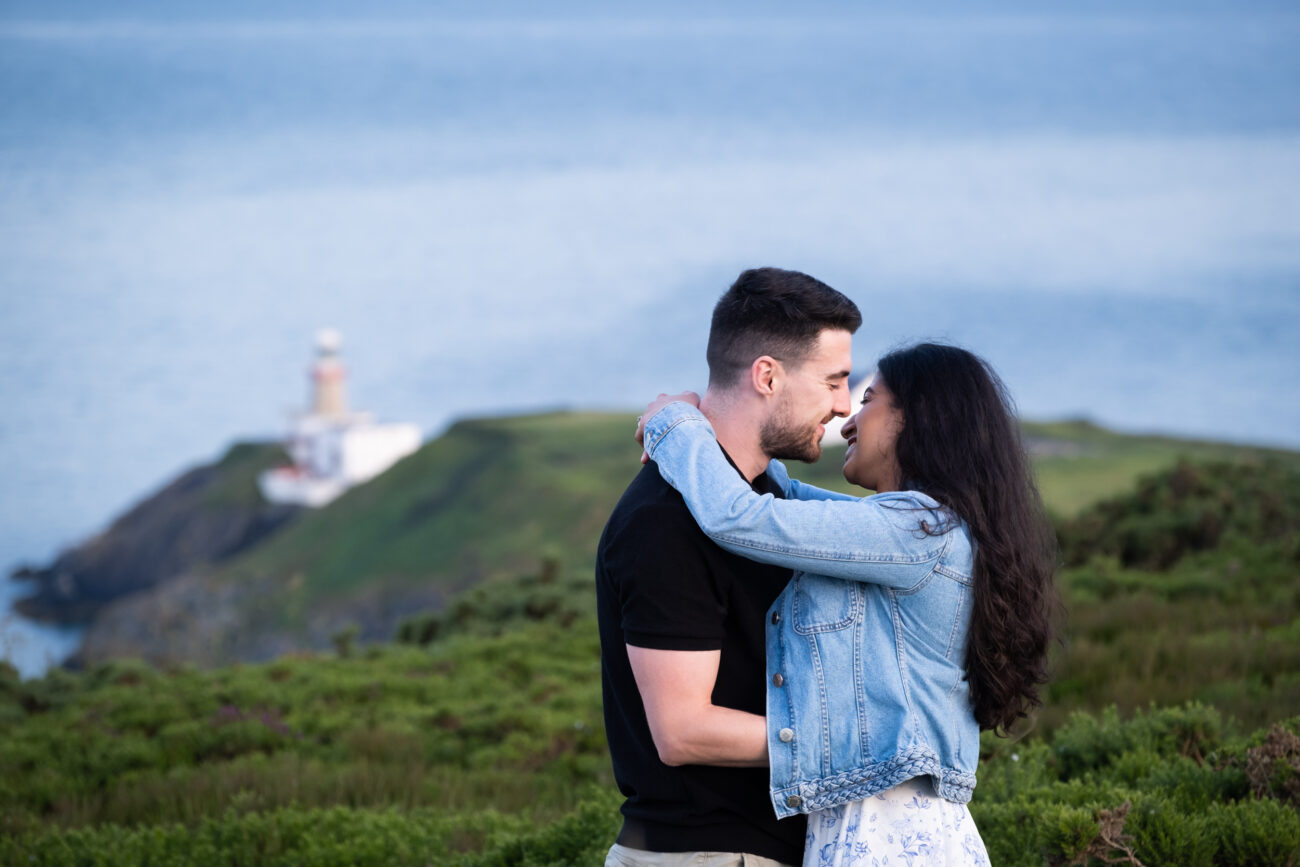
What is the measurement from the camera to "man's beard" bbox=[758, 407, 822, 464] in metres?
3.52

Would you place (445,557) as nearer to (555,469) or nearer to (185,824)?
(555,469)

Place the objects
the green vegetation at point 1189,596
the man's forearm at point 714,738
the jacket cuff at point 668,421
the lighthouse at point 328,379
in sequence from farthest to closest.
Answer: the lighthouse at point 328,379
the green vegetation at point 1189,596
the jacket cuff at point 668,421
the man's forearm at point 714,738

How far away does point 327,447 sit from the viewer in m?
86.5

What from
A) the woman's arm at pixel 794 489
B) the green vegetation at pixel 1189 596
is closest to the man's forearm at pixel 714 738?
the woman's arm at pixel 794 489

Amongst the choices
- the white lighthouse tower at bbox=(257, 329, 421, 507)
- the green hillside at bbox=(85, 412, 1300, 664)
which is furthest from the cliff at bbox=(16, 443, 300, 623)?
the green hillside at bbox=(85, 412, 1300, 664)

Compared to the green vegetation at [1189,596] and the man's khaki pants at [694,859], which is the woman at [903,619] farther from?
the green vegetation at [1189,596]

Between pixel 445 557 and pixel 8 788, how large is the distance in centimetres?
4727

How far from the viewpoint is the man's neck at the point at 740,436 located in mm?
3562

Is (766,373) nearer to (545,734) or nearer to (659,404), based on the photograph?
(659,404)

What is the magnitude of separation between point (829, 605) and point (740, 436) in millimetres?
617

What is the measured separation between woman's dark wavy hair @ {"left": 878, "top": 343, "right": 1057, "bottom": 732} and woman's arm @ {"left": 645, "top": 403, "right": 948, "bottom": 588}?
8 cm

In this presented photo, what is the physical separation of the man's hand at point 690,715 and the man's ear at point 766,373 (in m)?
0.83

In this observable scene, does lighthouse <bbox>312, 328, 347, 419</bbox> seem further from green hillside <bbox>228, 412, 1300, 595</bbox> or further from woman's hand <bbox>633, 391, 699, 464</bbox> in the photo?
woman's hand <bbox>633, 391, 699, 464</bbox>

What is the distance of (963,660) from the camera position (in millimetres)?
3305
